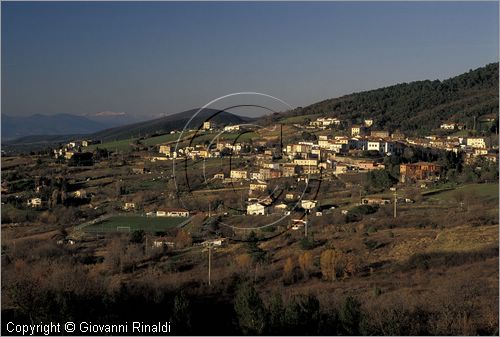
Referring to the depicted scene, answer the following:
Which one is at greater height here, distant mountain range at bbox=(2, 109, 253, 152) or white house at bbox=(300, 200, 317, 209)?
distant mountain range at bbox=(2, 109, 253, 152)

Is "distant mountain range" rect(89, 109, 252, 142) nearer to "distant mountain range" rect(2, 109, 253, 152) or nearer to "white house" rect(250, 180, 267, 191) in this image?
"distant mountain range" rect(2, 109, 253, 152)

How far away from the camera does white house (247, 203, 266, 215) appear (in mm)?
12859

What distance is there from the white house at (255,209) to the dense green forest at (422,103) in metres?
17.1

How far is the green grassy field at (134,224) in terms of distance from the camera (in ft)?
41.4

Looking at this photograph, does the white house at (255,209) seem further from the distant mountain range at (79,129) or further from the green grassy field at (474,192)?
the distant mountain range at (79,129)

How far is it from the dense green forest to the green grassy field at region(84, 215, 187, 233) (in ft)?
57.8

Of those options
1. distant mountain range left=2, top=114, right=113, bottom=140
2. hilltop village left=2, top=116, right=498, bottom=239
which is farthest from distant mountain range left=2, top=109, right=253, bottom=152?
hilltop village left=2, top=116, right=498, bottom=239

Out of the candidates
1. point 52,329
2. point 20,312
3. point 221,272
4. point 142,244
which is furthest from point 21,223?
point 52,329

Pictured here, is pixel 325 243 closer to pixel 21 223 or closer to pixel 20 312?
pixel 20 312

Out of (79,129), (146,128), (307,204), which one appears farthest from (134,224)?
(79,129)

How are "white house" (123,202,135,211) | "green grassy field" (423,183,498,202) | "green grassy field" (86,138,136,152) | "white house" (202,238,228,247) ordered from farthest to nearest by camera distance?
"green grassy field" (86,138,136,152) → "white house" (123,202,135,211) → "green grassy field" (423,183,498,202) → "white house" (202,238,228,247)

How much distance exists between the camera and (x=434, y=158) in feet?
68.2

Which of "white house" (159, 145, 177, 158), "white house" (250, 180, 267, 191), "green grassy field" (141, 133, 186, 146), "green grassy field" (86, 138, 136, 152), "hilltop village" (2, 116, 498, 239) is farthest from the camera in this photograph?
"green grassy field" (86, 138, 136, 152)

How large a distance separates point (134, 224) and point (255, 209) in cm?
264
